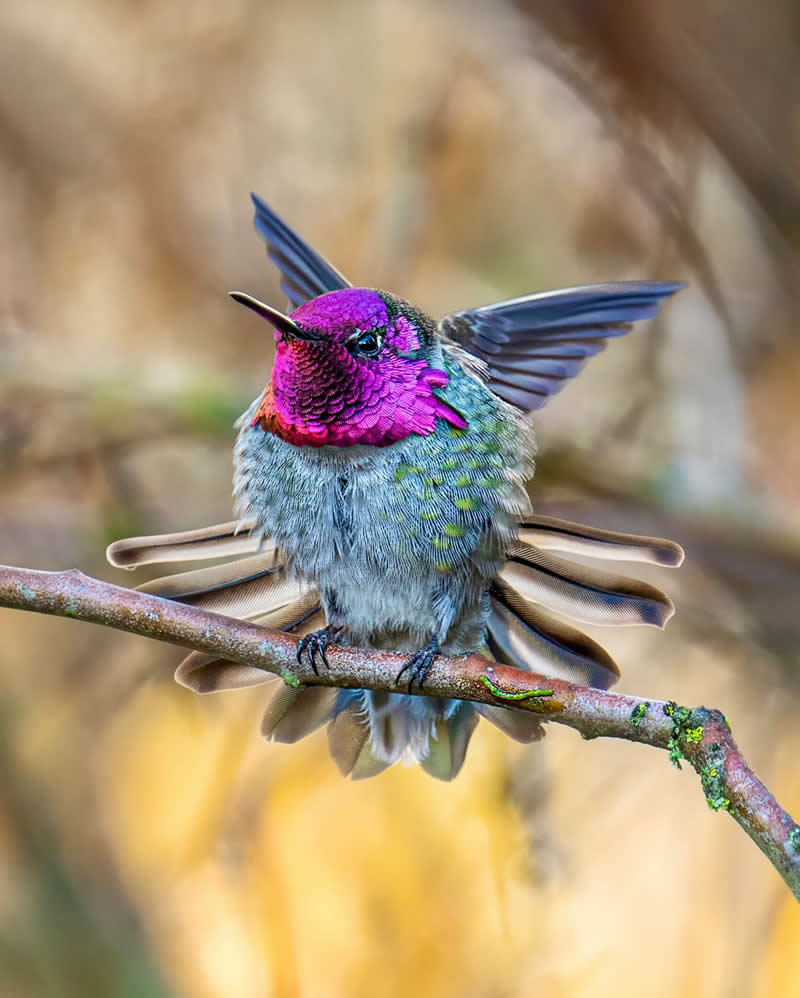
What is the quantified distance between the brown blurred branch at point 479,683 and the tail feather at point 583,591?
0.57m

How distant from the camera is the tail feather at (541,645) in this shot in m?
3.18

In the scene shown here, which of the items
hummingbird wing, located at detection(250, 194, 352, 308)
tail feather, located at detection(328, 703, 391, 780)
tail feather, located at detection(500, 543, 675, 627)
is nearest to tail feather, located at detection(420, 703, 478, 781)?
tail feather, located at detection(328, 703, 391, 780)

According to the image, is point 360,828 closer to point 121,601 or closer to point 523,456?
point 523,456

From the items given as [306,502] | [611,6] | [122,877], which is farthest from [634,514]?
[122,877]

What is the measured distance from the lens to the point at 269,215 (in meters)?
3.67

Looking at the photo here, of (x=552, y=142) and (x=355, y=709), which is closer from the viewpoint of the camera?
(x=355, y=709)

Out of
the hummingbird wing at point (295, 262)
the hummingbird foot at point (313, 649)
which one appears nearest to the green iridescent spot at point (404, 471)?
the hummingbird foot at point (313, 649)

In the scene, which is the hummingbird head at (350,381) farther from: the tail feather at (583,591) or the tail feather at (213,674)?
the tail feather at (213,674)

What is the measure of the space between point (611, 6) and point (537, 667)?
3110 millimetres

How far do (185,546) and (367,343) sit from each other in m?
0.77

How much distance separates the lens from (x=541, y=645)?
336 cm

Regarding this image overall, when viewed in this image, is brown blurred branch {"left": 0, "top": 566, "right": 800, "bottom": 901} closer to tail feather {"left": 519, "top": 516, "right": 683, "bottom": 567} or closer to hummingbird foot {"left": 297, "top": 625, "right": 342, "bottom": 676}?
hummingbird foot {"left": 297, "top": 625, "right": 342, "bottom": 676}

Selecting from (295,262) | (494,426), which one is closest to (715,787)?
(494,426)

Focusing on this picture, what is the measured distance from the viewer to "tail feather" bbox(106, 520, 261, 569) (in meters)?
3.05
